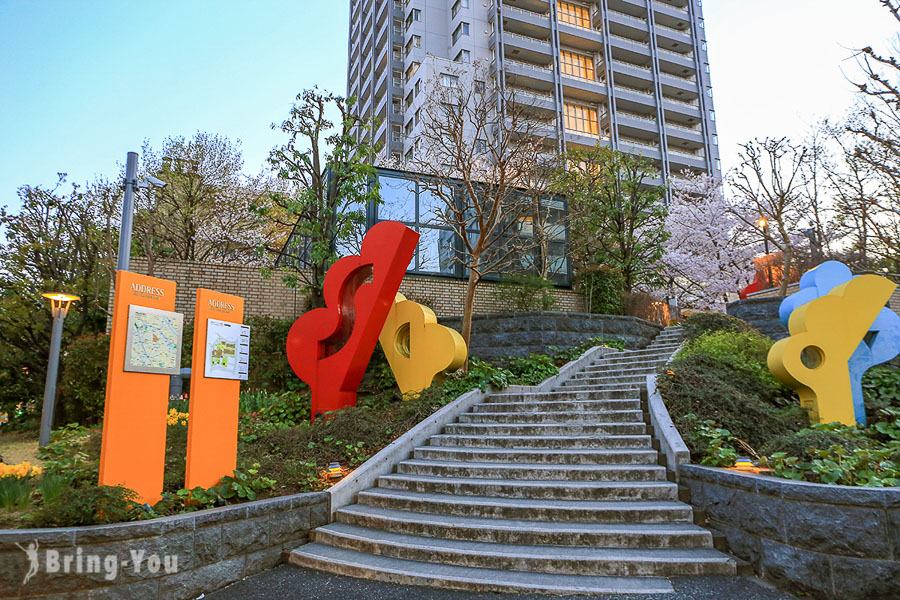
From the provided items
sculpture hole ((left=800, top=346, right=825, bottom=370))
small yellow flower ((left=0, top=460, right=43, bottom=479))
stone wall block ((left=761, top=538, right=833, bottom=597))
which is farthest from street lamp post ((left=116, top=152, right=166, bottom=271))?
sculpture hole ((left=800, top=346, right=825, bottom=370))

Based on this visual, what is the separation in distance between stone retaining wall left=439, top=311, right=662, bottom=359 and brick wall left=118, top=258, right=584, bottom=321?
1358 mm

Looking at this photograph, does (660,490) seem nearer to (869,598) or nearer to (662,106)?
(869,598)

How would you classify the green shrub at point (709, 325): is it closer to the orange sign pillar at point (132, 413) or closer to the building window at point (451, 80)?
the building window at point (451, 80)

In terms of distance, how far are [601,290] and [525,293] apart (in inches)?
116

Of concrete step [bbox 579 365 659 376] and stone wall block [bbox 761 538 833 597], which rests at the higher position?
concrete step [bbox 579 365 659 376]

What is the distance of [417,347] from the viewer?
9.41m

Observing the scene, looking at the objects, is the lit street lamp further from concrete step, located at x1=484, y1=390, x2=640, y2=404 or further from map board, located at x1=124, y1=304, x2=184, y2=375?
concrete step, located at x1=484, y1=390, x2=640, y2=404

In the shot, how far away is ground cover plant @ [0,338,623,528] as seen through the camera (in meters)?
4.19

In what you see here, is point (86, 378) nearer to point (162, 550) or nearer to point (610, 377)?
point (162, 550)

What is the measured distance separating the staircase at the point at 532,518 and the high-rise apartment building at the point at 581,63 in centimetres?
3310

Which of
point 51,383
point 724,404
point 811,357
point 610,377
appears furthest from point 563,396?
point 51,383

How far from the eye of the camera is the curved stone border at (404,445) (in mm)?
5973

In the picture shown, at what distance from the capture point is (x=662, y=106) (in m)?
43.0

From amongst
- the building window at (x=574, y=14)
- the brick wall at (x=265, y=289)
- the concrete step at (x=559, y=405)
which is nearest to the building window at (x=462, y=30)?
the building window at (x=574, y=14)
